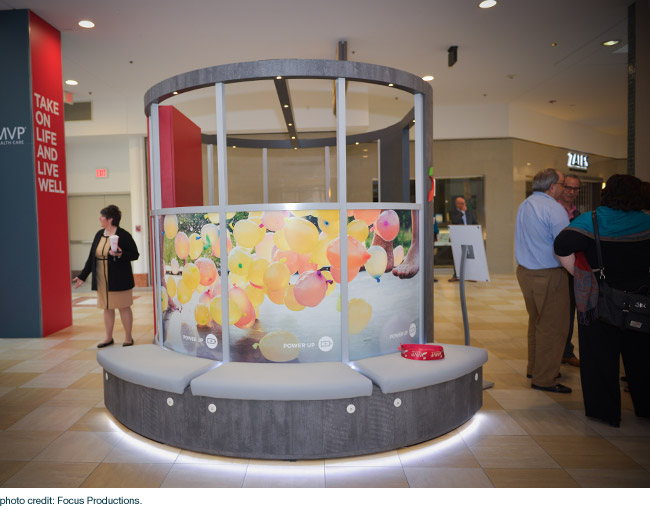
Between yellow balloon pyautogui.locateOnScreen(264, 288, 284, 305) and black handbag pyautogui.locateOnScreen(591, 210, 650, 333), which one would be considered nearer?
black handbag pyautogui.locateOnScreen(591, 210, 650, 333)

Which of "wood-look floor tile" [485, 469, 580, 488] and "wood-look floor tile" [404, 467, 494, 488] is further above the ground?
"wood-look floor tile" [404, 467, 494, 488]

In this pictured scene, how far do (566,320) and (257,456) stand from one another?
245cm

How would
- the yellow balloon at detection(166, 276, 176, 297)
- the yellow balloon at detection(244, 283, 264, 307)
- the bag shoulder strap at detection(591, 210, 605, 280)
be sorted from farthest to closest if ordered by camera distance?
the yellow balloon at detection(166, 276, 176, 297), the yellow balloon at detection(244, 283, 264, 307), the bag shoulder strap at detection(591, 210, 605, 280)

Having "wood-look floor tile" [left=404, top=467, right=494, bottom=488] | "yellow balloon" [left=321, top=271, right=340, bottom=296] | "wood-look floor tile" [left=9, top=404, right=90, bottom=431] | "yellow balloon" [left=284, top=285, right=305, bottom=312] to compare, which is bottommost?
"wood-look floor tile" [left=404, top=467, right=494, bottom=488]

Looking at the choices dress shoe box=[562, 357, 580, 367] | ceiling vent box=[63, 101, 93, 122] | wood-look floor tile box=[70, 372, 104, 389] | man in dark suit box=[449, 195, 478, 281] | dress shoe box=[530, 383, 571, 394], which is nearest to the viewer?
dress shoe box=[530, 383, 571, 394]

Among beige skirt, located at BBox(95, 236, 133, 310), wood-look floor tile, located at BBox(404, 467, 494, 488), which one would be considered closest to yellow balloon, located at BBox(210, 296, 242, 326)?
wood-look floor tile, located at BBox(404, 467, 494, 488)

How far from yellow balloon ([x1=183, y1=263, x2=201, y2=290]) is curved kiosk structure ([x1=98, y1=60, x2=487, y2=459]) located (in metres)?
0.01

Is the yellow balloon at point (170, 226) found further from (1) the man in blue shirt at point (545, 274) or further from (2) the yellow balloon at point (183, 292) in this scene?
(1) the man in blue shirt at point (545, 274)

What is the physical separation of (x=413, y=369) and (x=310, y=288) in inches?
31.0

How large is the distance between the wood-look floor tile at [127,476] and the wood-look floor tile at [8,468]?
Answer: 41 cm

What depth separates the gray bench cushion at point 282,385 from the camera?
250cm

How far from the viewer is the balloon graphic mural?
9.62 feet

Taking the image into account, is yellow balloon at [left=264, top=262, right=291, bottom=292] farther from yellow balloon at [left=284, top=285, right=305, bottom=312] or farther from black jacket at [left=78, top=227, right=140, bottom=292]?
black jacket at [left=78, top=227, right=140, bottom=292]

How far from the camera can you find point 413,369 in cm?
275
